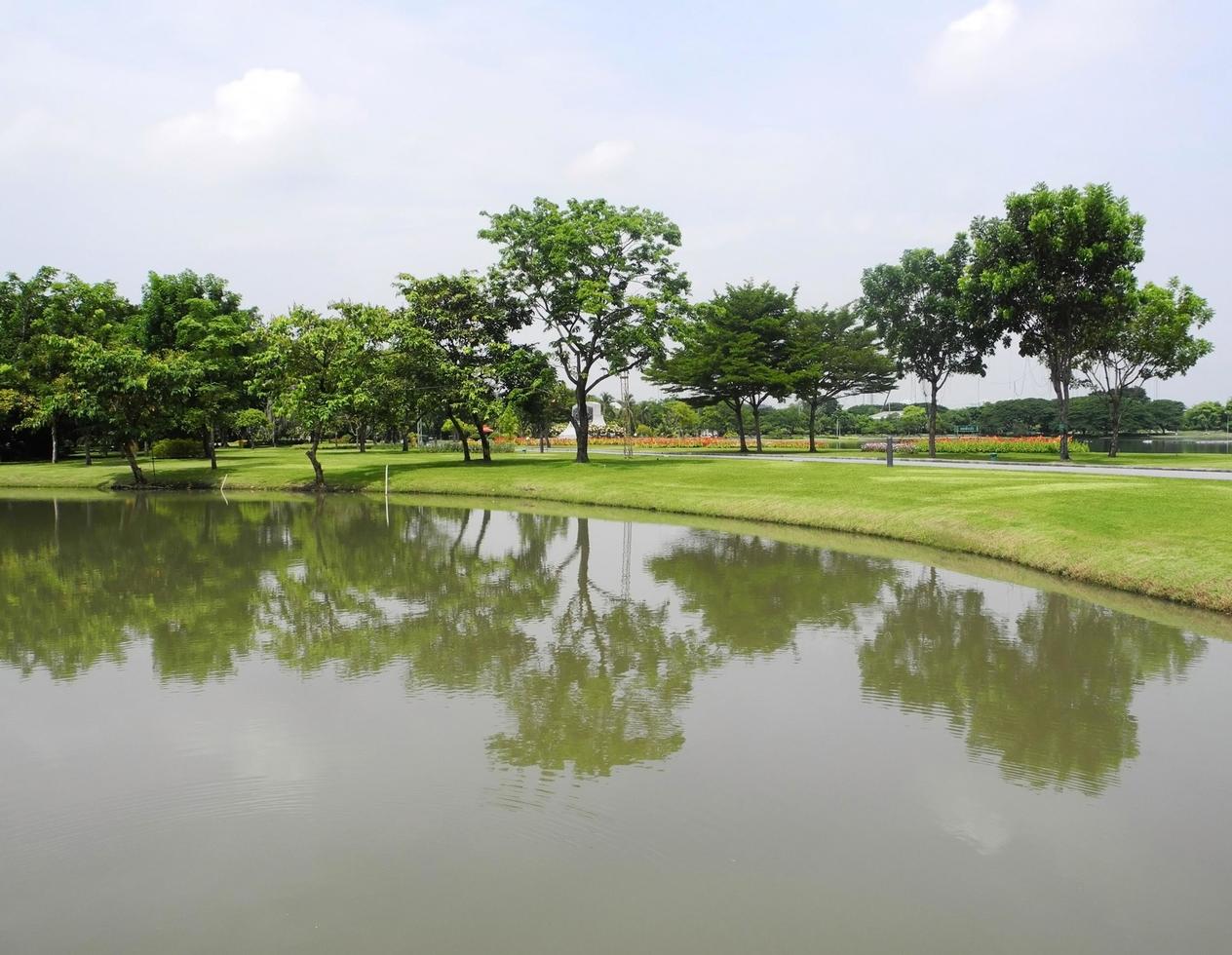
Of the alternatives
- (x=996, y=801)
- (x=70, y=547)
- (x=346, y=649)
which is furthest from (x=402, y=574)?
(x=996, y=801)

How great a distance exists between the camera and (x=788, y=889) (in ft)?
17.9

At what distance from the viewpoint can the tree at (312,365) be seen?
39.1 meters

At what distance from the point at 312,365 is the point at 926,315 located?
32110 millimetres

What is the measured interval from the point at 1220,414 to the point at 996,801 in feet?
458

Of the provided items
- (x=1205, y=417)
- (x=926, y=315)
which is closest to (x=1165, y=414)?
(x=1205, y=417)

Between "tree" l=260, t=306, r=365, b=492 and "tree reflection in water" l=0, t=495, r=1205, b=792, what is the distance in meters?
17.7

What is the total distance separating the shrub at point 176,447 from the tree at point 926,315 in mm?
46193

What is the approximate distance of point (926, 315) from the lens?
49375 mm

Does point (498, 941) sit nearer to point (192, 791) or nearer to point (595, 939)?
point (595, 939)

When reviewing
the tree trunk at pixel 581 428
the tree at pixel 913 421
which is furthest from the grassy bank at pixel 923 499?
the tree at pixel 913 421

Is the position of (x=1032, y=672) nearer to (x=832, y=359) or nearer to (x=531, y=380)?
(x=531, y=380)

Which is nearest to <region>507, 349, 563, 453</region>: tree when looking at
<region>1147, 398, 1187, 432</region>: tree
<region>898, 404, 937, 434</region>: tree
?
<region>898, 404, 937, 434</region>: tree

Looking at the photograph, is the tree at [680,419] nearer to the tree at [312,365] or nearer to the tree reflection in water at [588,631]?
the tree at [312,365]

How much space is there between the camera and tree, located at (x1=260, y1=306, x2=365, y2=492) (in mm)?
39062
